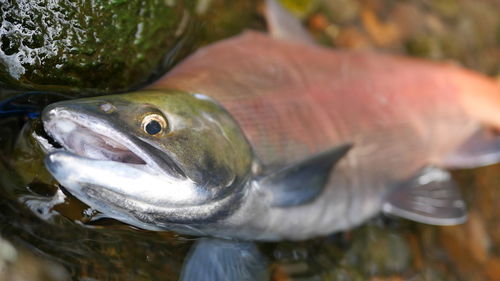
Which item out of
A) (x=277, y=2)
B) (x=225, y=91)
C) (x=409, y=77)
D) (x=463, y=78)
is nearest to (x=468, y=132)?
(x=463, y=78)

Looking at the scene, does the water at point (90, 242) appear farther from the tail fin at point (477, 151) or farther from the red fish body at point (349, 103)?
the tail fin at point (477, 151)

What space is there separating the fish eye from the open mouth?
0.30 ft

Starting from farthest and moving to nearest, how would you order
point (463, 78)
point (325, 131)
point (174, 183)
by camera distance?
1. point (463, 78)
2. point (325, 131)
3. point (174, 183)

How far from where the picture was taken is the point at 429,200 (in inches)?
135

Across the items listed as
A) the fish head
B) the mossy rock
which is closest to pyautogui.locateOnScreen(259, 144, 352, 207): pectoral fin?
the fish head

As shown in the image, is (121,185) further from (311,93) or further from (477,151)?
(477,151)

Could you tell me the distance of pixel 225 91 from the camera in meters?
2.60

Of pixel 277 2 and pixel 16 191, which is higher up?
pixel 277 2

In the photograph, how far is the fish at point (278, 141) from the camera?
2.08 meters

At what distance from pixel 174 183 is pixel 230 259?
60cm

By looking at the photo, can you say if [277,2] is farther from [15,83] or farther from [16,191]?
[16,191]

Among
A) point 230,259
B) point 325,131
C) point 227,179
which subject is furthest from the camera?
point 325,131

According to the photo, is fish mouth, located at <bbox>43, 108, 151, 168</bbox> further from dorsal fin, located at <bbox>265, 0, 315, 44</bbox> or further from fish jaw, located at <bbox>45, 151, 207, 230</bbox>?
dorsal fin, located at <bbox>265, 0, 315, 44</bbox>

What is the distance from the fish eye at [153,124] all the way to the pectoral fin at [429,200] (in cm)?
169
